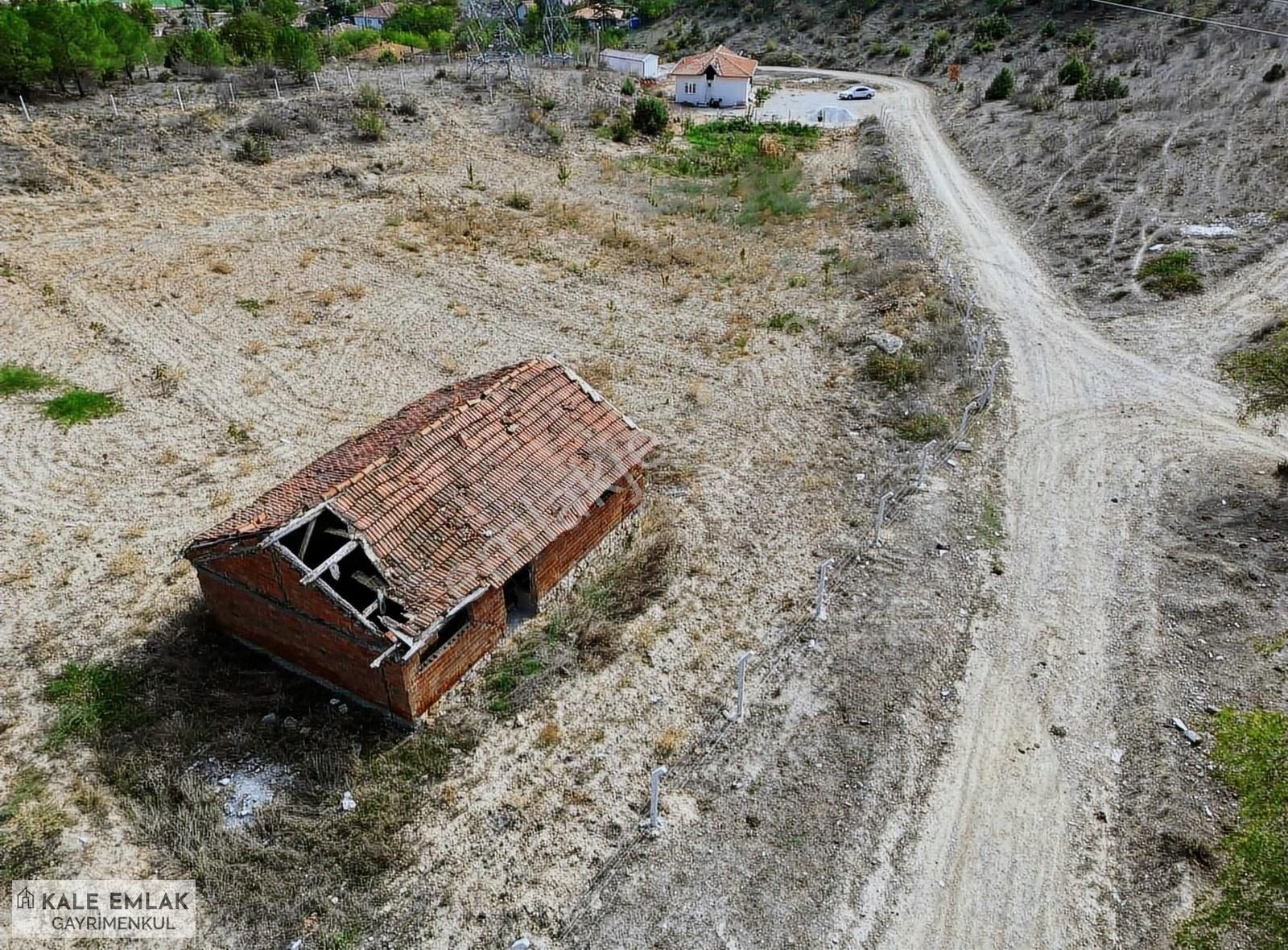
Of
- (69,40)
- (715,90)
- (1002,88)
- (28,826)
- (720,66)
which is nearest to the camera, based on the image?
(28,826)

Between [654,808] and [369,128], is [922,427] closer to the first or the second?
[654,808]

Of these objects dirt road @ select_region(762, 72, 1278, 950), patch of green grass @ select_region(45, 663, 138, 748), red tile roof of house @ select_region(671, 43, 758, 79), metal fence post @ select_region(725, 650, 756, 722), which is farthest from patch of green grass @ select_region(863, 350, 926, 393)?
red tile roof of house @ select_region(671, 43, 758, 79)

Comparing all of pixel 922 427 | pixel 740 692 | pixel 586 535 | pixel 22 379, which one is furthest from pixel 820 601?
pixel 22 379

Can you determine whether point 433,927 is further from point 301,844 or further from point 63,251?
point 63,251

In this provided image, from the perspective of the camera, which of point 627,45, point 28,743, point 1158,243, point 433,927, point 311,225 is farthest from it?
point 627,45

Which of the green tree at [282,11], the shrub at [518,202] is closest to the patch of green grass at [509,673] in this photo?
the shrub at [518,202]

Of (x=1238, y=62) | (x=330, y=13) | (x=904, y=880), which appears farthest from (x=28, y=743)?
(x=330, y=13)
